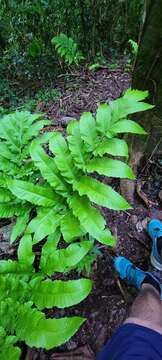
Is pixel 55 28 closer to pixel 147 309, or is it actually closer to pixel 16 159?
pixel 16 159

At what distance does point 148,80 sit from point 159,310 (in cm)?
189

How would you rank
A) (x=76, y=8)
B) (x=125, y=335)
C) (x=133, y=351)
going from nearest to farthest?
(x=133, y=351) → (x=125, y=335) → (x=76, y=8)

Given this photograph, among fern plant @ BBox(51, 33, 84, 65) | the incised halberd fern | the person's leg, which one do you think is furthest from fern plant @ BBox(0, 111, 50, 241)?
fern plant @ BBox(51, 33, 84, 65)

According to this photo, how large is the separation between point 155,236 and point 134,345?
4.15 feet

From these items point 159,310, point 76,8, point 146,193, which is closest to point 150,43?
point 146,193

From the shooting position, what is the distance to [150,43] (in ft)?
9.16

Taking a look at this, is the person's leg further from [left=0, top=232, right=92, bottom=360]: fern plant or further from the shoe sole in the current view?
[left=0, top=232, right=92, bottom=360]: fern plant

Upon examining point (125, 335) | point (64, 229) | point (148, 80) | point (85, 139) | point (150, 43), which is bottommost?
point (125, 335)

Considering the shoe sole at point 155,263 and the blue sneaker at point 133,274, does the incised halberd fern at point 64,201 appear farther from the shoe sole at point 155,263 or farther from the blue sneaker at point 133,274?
the shoe sole at point 155,263

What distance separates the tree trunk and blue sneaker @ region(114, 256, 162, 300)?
753 millimetres

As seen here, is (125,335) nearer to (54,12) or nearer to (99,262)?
(99,262)

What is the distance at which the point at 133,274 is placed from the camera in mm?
2904

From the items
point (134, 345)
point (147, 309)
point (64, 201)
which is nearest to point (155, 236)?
point (147, 309)

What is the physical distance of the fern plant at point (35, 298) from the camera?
214cm
